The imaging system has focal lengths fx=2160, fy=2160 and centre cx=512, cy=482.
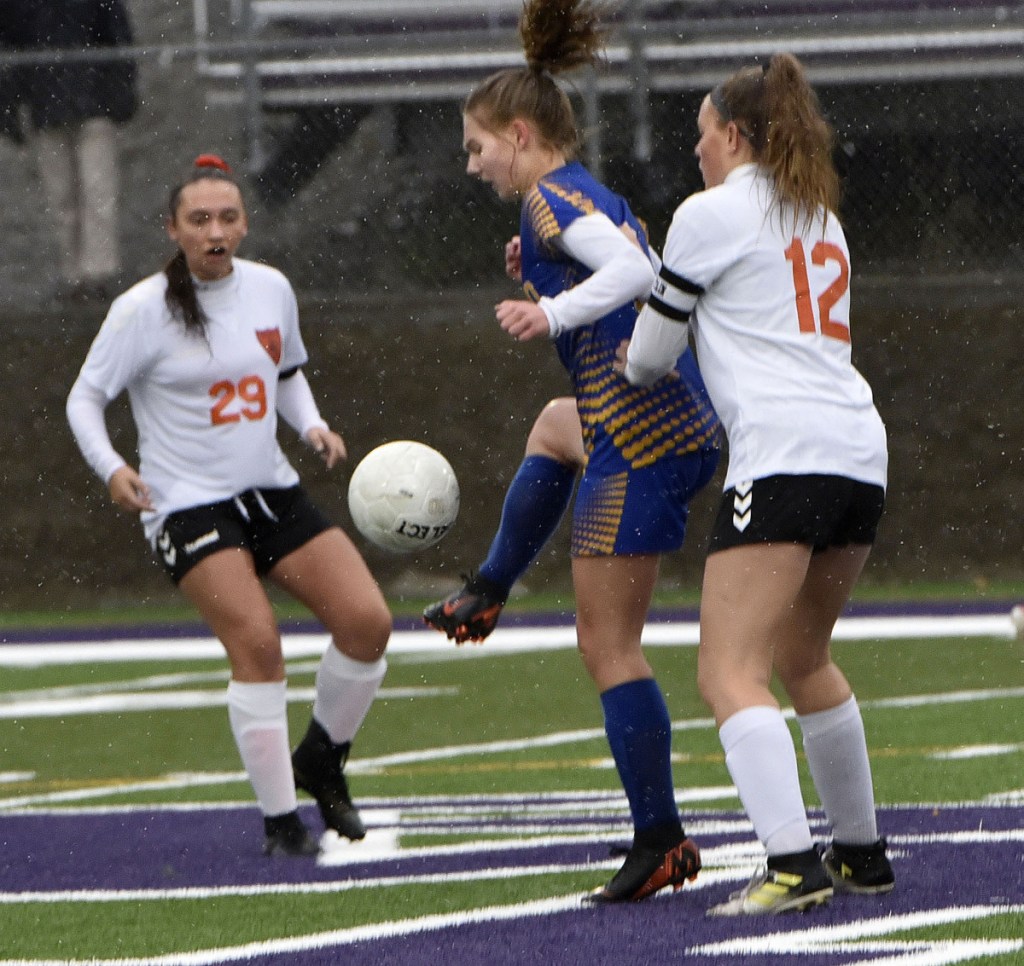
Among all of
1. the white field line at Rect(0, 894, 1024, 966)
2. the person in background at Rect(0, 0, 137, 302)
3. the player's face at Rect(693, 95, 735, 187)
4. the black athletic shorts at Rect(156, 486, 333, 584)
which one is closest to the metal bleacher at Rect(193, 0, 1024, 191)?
the person in background at Rect(0, 0, 137, 302)

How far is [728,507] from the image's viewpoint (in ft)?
15.3

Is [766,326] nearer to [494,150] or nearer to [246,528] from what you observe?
[494,150]

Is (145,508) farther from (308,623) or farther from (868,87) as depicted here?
(868,87)

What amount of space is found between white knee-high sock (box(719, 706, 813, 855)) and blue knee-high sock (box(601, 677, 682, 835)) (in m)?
0.43

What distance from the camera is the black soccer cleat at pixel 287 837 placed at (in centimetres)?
608

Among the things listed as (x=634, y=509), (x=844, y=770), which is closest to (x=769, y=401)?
(x=634, y=509)

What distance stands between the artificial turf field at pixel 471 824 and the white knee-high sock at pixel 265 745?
19cm

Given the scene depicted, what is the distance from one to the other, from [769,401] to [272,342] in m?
2.41

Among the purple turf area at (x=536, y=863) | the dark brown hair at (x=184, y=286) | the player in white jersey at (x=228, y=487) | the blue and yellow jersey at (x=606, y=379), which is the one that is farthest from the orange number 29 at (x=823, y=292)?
the dark brown hair at (x=184, y=286)

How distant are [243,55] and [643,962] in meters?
13.2

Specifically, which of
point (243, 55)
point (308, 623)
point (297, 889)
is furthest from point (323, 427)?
point (243, 55)

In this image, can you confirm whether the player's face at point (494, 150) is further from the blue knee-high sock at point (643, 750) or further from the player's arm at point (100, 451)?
the player's arm at point (100, 451)

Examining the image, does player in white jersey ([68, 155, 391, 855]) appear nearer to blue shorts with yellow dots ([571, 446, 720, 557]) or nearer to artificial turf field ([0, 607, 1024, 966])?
artificial turf field ([0, 607, 1024, 966])

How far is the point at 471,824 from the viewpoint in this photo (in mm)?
6508
